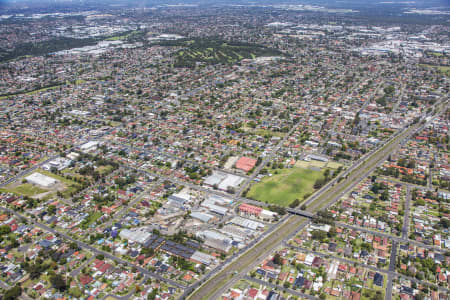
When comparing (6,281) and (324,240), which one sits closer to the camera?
(6,281)

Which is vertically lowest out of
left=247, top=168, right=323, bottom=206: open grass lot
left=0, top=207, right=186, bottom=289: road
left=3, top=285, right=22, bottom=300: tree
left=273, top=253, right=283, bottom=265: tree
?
left=3, top=285, right=22, bottom=300: tree

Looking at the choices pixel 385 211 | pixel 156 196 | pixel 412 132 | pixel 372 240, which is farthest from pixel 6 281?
pixel 412 132

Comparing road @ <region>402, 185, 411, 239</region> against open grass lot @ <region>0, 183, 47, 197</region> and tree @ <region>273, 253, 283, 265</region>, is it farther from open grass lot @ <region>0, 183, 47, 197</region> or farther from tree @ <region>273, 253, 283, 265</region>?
open grass lot @ <region>0, 183, 47, 197</region>

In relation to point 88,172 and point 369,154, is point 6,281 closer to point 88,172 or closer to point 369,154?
point 88,172

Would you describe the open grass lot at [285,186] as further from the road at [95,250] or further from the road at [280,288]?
the road at [95,250]

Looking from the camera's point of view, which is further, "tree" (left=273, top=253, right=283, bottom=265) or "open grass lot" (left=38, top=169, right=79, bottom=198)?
"open grass lot" (left=38, top=169, right=79, bottom=198)

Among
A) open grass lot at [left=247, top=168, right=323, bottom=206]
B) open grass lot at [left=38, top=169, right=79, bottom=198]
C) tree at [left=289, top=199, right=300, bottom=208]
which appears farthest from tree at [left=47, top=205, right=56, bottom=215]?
tree at [left=289, top=199, right=300, bottom=208]

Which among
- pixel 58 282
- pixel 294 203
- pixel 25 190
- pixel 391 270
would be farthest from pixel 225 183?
pixel 25 190
